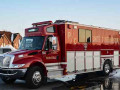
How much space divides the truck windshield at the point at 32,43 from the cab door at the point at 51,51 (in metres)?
0.30

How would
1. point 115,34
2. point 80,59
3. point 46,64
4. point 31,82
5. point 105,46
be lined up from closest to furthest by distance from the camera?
point 31,82
point 46,64
point 80,59
point 105,46
point 115,34

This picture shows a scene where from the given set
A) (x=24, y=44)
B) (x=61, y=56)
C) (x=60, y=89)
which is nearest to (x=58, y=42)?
(x=61, y=56)

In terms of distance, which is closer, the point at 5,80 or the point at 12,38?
the point at 5,80

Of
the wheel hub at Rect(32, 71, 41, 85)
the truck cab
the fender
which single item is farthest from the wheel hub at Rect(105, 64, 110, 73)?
the wheel hub at Rect(32, 71, 41, 85)

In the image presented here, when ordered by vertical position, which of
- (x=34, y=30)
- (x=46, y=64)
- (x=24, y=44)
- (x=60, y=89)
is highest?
(x=34, y=30)

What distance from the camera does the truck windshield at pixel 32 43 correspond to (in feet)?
36.8

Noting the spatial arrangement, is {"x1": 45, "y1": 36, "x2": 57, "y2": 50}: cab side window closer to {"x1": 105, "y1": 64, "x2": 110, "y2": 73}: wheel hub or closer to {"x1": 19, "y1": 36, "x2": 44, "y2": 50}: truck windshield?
{"x1": 19, "y1": 36, "x2": 44, "y2": 50}: truck windshield

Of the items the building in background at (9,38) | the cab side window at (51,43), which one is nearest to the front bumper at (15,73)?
the cab side window at (51,43)

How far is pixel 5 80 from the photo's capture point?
467 inches

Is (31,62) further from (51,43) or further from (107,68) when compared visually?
(107,68)

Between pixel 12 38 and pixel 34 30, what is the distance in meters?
62.2

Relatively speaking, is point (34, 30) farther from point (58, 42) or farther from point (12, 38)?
point (12, 38)

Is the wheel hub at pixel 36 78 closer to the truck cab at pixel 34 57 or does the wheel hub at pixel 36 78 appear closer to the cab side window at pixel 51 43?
the truck cab at pixel 34 57

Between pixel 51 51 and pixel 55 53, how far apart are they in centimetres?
40
